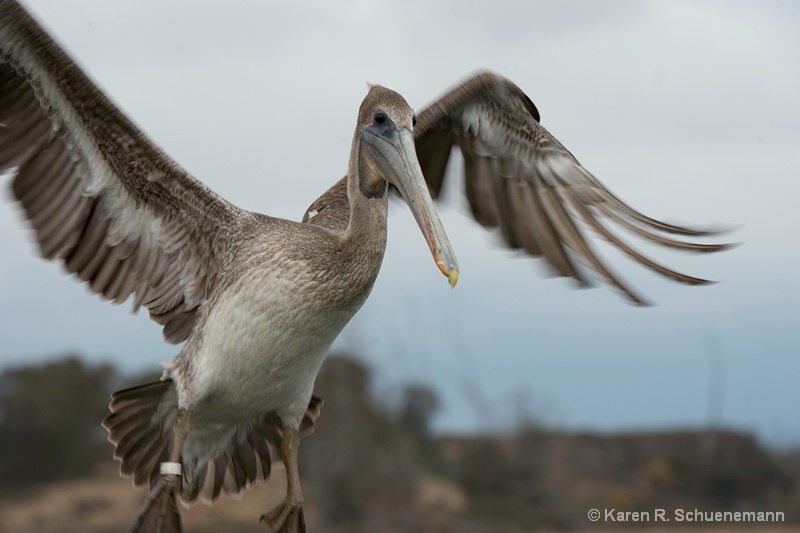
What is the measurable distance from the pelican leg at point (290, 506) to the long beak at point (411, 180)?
166 cm

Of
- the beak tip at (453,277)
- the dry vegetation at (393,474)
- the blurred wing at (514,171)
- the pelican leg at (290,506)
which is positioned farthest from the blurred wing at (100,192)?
the dry vegetation at (393,474)

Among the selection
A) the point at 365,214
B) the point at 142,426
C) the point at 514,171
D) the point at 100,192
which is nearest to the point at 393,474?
the point at 514,171

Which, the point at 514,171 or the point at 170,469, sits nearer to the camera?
the point at 170,469

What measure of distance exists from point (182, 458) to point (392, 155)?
2122 mm

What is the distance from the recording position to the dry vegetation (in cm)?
2927

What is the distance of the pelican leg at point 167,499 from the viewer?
6863 mm

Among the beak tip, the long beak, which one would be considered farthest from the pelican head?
the beak tip

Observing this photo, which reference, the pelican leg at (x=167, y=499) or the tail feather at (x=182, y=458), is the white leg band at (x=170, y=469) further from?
the tail feather at (x=182, y=458)

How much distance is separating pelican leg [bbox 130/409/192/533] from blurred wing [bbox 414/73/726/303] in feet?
8.01

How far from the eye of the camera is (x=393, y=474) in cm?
3231

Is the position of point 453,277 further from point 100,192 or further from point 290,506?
point 100,192

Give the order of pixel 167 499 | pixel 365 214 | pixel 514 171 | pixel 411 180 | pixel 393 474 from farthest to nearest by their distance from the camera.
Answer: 1. pixel 393 474
2. pixel 514 171
3. pixel 167 499
4. pixel 365 214
5. pixel 411 180

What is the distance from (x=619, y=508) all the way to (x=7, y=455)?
1504cm

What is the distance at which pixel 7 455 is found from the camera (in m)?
31.2
